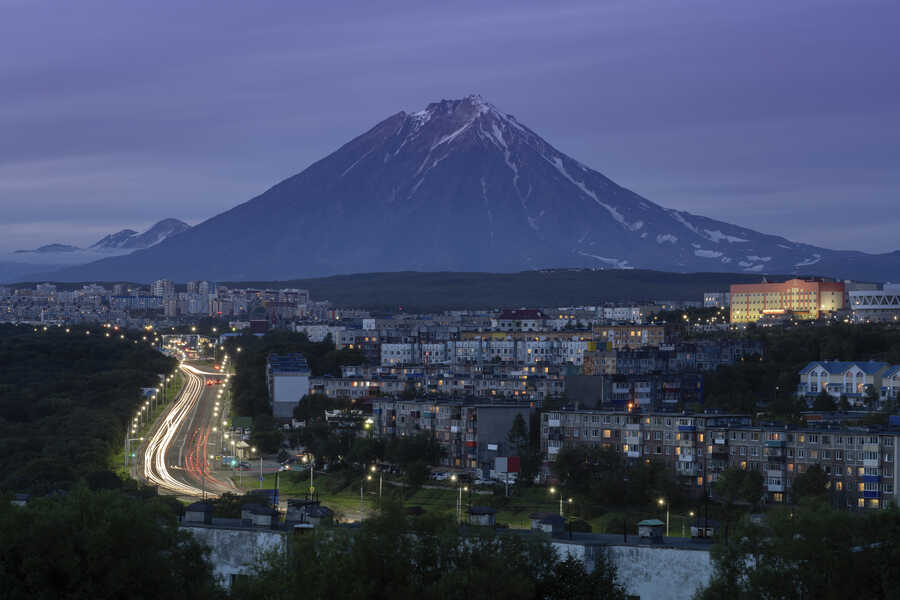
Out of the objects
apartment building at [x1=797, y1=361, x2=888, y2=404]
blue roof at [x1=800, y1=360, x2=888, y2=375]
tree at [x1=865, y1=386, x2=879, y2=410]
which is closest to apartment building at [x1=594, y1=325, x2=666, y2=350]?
blue roof at [x1=800, y1=360, x2=888, y2=375]

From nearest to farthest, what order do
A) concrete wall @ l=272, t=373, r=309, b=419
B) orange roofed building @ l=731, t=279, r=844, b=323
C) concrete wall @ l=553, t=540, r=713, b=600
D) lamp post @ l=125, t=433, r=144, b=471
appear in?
concrete wall @ l=553, t=540, r=713, b=600
lamp post @ l=125, t=433, r=144, b=471
concrete wall @ l=272, t=373, r=309, b=419
orange roofed building @ l=731, t=279, r=844, b=323

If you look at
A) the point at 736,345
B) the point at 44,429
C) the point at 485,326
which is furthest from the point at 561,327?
the point at 44,429

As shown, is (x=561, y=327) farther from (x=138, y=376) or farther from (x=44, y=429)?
(x=44, y=429)

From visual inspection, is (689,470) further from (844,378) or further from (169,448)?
(169,448)

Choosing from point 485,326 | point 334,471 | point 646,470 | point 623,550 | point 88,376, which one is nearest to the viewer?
point 623,550

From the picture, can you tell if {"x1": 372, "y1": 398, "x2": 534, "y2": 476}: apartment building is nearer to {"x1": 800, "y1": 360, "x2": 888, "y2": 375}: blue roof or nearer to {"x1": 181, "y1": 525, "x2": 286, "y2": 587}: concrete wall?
{"x1": 800, "y1": 360, "x2": 888, "y2": 375}: blue roof

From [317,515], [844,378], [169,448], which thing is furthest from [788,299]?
[317,515]

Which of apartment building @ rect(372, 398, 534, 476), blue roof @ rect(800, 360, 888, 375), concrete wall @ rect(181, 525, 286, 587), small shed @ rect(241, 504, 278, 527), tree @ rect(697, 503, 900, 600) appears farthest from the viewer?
blue roof @ rect(800, 360, 888, 375)
